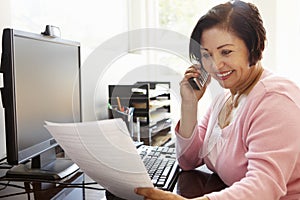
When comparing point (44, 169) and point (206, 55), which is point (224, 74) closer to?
point (206, 55)

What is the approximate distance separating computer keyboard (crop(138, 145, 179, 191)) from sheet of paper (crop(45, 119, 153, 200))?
0.15m

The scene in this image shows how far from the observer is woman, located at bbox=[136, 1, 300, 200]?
24.7 inches

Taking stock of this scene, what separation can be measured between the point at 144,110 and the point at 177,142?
0.62 meters

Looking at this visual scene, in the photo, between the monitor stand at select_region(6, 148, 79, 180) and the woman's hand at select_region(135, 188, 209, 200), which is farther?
the monitor stand at select_region(6, 148, 79, 180)

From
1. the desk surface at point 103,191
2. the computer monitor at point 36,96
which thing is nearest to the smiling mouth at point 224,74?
the desk surface at point 103,191

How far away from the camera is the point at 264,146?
25.6 inches

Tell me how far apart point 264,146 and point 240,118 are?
125 millimetres

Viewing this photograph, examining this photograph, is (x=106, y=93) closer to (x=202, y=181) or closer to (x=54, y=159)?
(x=54, y=159)

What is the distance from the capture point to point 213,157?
904 mm

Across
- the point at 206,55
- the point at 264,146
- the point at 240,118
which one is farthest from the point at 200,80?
the point at 264,146

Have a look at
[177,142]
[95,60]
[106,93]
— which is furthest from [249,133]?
[106,93]

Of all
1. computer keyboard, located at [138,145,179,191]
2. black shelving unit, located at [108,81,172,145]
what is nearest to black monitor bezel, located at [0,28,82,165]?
computer keyboard, located at [138,145,179,191]

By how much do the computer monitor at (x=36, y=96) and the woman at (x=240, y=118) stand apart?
1.19ft

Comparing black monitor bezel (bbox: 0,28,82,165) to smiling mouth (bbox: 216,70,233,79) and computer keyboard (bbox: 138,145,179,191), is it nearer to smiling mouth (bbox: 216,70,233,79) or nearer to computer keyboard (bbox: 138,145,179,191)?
computer keyboard (bbox: 138,145,179,191)
